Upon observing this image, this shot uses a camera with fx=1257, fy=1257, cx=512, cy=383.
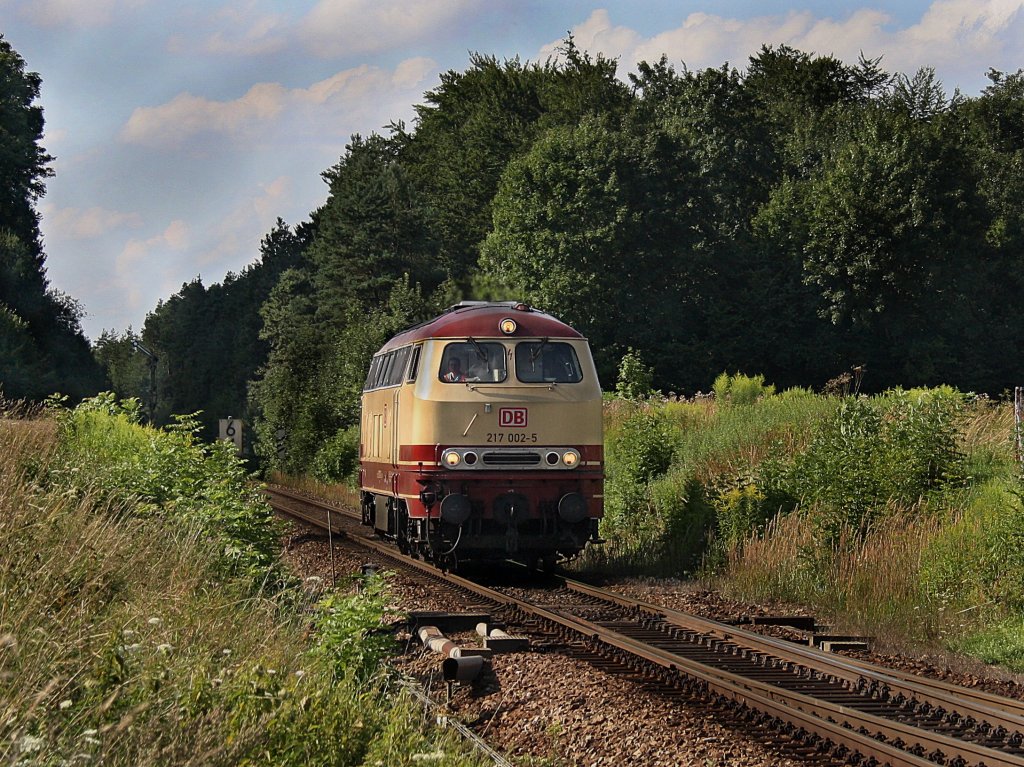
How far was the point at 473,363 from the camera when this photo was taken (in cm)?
1580

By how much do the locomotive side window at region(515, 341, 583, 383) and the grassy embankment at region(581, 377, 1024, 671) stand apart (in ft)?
9.24

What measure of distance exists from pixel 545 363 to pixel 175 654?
9.46m

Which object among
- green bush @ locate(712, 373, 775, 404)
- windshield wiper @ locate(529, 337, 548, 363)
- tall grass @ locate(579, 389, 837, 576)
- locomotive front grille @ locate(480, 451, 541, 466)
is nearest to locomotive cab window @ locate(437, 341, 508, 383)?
windshield wiper @ locate(529, 337, 548, 363)

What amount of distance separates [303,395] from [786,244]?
19865 mm

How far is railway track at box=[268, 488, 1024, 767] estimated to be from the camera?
287 inches

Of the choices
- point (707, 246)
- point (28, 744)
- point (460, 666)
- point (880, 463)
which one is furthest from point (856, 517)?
point (707, 246)

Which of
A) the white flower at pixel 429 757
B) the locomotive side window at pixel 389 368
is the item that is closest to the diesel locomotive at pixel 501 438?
the locomotive side window at pixel 389 368

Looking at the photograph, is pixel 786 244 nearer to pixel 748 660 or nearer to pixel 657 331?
pixel 657 331

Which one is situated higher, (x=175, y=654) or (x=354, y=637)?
(x=175, y=654)

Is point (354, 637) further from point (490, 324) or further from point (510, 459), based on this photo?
point (490, 324)

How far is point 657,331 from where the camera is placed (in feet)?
158

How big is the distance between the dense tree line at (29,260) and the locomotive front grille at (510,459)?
38.8 m

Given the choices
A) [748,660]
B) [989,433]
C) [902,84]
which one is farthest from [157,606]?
[902,84]

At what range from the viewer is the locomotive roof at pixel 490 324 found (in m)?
15.9
